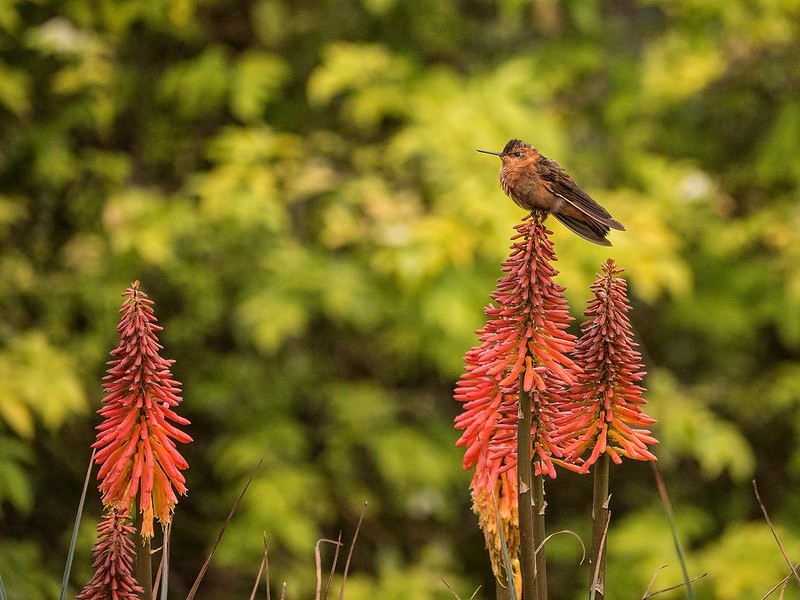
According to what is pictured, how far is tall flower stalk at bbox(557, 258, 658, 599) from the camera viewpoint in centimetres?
199

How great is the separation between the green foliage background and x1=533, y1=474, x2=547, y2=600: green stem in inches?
149

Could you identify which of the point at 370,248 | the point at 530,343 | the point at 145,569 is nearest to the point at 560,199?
the point at 530,343

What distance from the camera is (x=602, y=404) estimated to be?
2037 mm

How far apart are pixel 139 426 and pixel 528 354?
2.61 feet

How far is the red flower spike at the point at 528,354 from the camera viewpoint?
6.59ft

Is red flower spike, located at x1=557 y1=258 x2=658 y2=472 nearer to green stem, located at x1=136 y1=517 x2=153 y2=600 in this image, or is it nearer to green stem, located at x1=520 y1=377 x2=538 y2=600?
green stem, located at x1=520 y1=377 x2=538 y2=600

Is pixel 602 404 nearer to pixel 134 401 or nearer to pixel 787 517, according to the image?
pixel 134 401

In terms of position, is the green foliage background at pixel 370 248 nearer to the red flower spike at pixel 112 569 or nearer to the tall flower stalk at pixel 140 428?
the tall flower stalk at pixel 140 428

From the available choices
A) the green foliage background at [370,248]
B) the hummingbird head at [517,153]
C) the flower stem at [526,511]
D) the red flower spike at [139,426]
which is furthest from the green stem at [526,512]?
the green foliage background at [370,248]

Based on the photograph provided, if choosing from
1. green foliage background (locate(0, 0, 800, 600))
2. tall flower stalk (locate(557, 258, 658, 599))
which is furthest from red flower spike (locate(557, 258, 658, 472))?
green foliage background (locate(0, 0, 800, 600))

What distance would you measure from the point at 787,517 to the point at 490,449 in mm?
6148

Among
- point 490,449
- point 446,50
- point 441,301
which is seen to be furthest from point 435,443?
point 490,449

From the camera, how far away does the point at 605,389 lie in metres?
2.04

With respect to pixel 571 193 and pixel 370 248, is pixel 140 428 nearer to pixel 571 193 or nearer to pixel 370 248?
pixel 571 193
